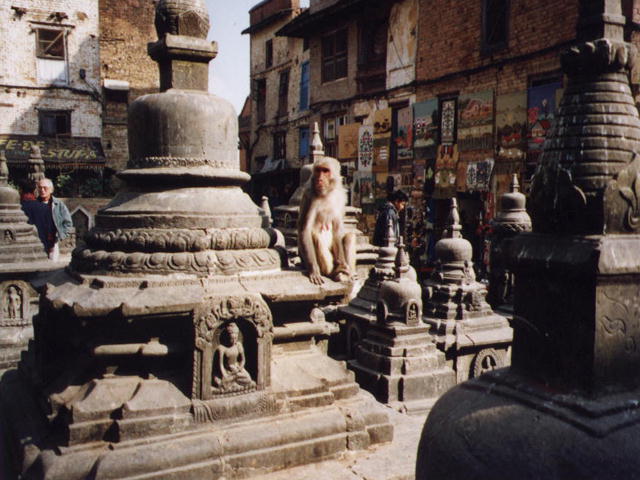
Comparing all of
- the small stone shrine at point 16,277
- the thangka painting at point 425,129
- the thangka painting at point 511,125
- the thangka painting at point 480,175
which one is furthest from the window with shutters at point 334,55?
the small stone shrine at point 16,277

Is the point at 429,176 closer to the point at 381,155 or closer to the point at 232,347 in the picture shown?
the point at 381,155

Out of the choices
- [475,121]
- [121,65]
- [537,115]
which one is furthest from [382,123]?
[121,65]

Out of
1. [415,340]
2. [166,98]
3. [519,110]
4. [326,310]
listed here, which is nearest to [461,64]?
[519,110]

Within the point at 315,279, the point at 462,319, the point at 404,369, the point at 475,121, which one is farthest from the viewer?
the point at 475,121

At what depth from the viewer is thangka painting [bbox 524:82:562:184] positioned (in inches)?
491

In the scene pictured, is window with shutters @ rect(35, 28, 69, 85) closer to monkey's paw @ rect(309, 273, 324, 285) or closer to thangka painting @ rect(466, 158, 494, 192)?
thangka painting @ rect(466, 158, 494, 192)

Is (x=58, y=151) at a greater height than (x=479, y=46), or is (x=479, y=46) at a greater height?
(x=479, y=46)

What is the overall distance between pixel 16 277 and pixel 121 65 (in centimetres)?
2202

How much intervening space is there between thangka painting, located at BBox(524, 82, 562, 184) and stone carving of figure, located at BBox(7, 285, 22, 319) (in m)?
10.5

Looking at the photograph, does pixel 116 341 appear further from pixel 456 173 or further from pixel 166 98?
pixel 456 173

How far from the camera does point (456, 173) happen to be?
1511 centimetres

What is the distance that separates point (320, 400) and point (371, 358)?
3.26 m

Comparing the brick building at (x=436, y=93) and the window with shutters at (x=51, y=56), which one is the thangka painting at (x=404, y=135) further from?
the window with shutters at (x=51, y=56)

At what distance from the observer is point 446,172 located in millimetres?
15508
